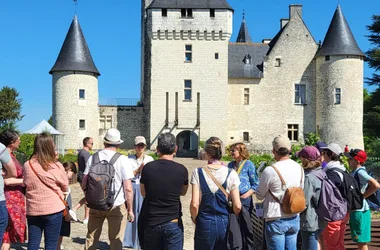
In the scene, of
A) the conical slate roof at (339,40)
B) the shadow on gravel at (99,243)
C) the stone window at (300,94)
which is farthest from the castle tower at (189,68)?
the shadow on gravel at (99,243)

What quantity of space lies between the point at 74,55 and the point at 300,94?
1505 centimetres

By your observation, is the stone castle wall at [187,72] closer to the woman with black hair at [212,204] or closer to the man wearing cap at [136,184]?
the man wearing cap at [136,184]

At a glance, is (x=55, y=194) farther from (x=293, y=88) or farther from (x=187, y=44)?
(x=293, y=88)

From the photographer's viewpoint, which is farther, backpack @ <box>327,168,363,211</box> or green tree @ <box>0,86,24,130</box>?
green tree @ <box>0,86,24,130</box>

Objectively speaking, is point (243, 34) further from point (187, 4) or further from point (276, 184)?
point (276, 184)

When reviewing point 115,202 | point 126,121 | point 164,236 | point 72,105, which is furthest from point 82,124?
point 164,236

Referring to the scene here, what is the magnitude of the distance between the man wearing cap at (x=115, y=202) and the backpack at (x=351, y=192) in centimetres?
239

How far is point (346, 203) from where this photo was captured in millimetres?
5504

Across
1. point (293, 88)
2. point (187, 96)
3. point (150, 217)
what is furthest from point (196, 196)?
point (293, 88)

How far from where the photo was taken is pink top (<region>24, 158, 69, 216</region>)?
16.1 feet

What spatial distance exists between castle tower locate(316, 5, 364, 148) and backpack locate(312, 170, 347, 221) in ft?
85.7

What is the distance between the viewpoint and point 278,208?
5.03 meters

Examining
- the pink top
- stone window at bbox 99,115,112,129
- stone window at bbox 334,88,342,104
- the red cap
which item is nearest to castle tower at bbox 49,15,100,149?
stone window at bbox 99,115,112,129

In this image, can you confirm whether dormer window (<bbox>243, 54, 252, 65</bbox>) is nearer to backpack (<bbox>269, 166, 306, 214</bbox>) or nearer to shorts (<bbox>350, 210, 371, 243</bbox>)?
shorts (<bbox>350, 210, 371, 243</bbox>)
